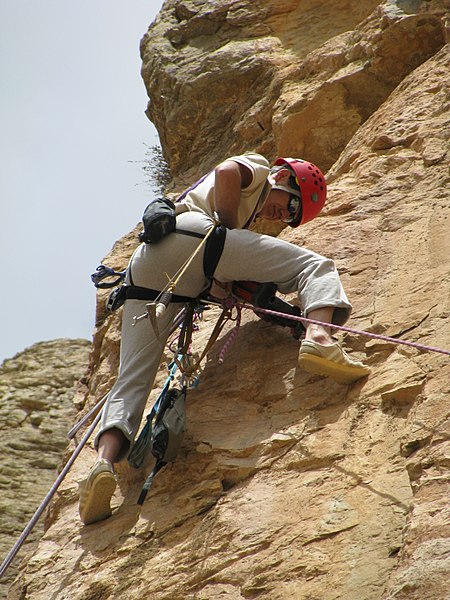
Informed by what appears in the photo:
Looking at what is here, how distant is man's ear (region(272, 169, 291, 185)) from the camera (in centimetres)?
621

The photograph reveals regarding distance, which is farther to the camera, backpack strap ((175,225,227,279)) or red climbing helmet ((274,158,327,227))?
red climbing helmet ((274,158,327,227))

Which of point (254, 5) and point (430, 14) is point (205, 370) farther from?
point (254, 5)

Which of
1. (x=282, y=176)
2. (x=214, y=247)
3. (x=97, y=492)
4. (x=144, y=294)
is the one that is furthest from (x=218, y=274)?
(x=97, y=492)

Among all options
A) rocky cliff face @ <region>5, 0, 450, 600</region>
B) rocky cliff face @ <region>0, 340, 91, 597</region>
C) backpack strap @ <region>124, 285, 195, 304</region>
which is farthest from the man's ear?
rocky cliff face @ <region>0, 340, 91, 597</region>

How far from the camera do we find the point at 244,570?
4.44 metres

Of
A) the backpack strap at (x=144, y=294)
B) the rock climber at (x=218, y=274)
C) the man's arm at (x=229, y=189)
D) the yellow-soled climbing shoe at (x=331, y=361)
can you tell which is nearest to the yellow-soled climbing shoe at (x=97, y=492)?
the rock climber at (x=218, y=274)

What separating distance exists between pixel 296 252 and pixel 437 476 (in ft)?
6.01

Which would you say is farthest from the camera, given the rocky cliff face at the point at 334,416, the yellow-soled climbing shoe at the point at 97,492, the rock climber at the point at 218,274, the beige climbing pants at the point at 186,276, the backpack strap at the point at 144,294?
the backpack strap at the point at 144,294

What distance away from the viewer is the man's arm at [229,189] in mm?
5730

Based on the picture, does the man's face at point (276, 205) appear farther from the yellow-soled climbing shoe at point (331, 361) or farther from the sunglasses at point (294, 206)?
the yellow-soled climbing shoe at point (331, 361)

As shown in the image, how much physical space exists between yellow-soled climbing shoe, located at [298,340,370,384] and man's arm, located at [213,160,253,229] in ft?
3.45

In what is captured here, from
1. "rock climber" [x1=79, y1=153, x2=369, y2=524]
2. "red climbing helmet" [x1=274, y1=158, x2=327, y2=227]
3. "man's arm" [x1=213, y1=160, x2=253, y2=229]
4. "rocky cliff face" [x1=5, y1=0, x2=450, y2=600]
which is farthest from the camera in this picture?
"red climbing helmet" [x1=274, y1=158, x2=327, y2=227]

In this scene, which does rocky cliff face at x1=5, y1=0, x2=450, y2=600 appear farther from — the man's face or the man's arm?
the man's arm

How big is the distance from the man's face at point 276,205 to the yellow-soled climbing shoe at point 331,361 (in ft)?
A: 4.36
